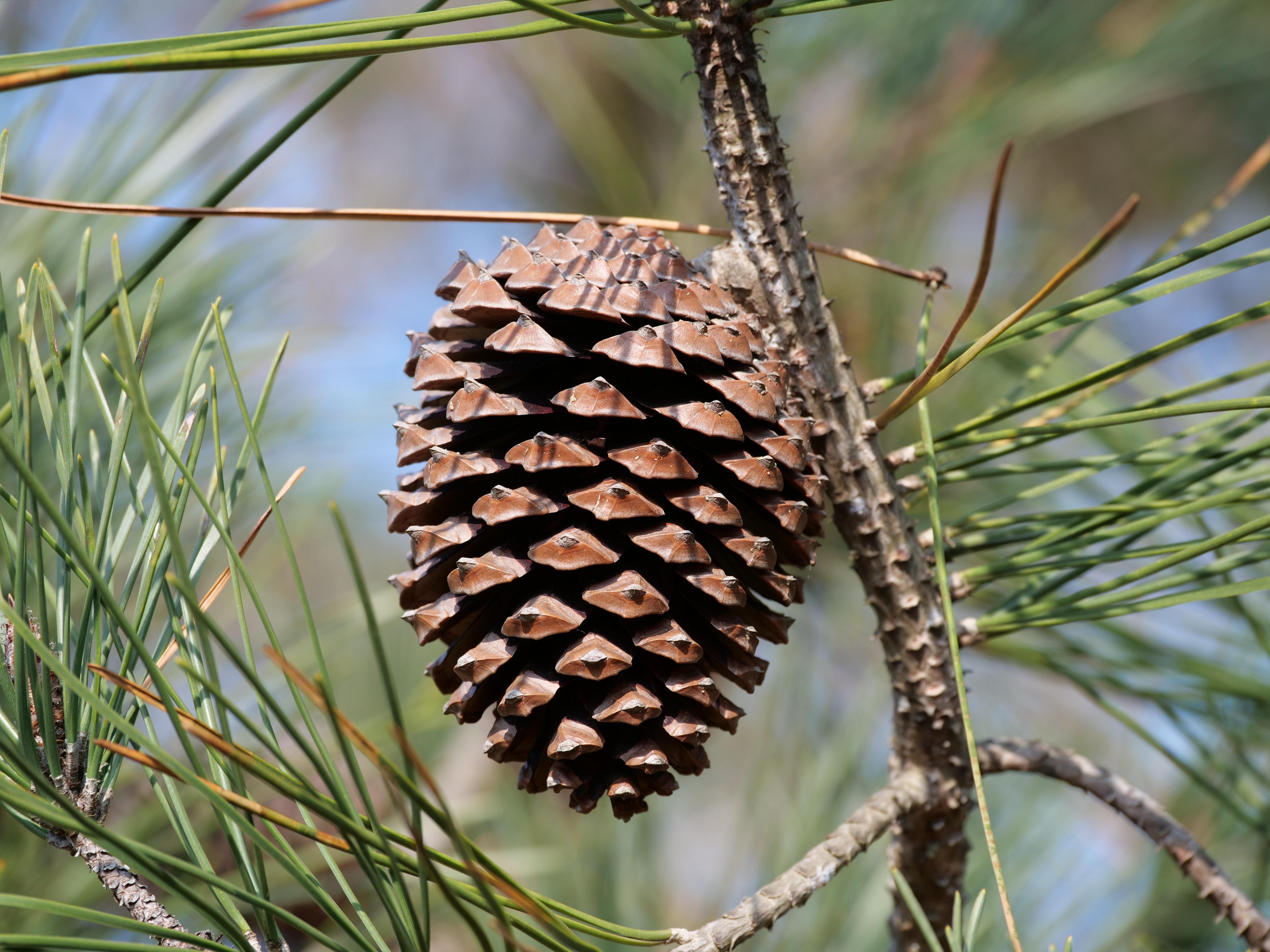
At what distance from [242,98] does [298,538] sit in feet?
1.80

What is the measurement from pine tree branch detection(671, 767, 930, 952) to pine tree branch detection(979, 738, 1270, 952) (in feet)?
0.34

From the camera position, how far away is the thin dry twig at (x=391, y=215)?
1.59 ft

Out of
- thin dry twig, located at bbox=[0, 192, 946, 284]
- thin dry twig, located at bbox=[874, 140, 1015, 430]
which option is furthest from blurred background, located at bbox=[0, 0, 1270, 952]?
thin dry twig, located at bbox=[874, 140, 1015, 430]

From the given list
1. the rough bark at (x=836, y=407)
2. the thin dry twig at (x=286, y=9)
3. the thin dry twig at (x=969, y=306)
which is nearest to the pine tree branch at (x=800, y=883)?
the rough bark at (x=836, y=407)

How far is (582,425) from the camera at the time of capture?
503 mm

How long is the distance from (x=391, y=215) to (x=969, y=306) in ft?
1.07

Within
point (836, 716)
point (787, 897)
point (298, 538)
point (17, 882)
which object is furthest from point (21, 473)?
point (836, 716)

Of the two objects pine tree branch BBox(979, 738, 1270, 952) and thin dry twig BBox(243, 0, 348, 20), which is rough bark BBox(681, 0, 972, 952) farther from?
thin dry twig BBox(243, 0, 348, 20)

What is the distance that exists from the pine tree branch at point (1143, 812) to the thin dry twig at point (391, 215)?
330 millimetres

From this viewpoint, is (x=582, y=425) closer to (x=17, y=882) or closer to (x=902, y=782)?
(x=902, y=782)

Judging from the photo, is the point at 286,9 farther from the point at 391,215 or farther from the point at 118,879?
the point at 118,879

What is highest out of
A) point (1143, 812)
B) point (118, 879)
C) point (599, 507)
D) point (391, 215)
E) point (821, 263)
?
point (821, 263)

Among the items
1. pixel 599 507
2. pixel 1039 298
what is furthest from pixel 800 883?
pixel 1039 298

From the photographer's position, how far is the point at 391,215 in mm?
535
